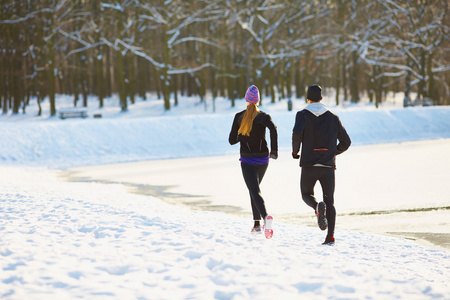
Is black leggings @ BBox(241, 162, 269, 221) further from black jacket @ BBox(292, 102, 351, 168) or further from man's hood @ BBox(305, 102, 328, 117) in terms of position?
man's hood @ BBox(305, 102, 328, 117)

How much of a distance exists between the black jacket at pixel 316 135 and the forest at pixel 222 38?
30481 mm

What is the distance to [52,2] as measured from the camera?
3603cm

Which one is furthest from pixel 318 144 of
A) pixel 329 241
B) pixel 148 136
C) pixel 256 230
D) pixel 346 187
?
pixel 148 136

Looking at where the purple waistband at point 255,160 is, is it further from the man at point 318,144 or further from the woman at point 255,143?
the man at point 318,144

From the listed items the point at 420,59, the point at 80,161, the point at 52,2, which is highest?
the point at 52,2

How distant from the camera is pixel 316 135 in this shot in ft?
22.4

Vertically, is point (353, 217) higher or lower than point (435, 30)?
lower

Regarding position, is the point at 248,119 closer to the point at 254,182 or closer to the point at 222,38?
the point at 254,182

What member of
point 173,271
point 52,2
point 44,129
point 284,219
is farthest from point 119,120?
point 173,271

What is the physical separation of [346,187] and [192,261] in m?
8.12

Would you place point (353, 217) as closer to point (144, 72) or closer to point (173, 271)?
point (173, 271)

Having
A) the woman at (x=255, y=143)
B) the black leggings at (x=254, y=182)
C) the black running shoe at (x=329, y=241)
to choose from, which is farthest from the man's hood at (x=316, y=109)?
the black running shoe at (x=329, y=241)

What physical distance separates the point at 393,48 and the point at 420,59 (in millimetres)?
2906

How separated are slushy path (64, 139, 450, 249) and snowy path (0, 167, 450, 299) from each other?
53.0 inches
